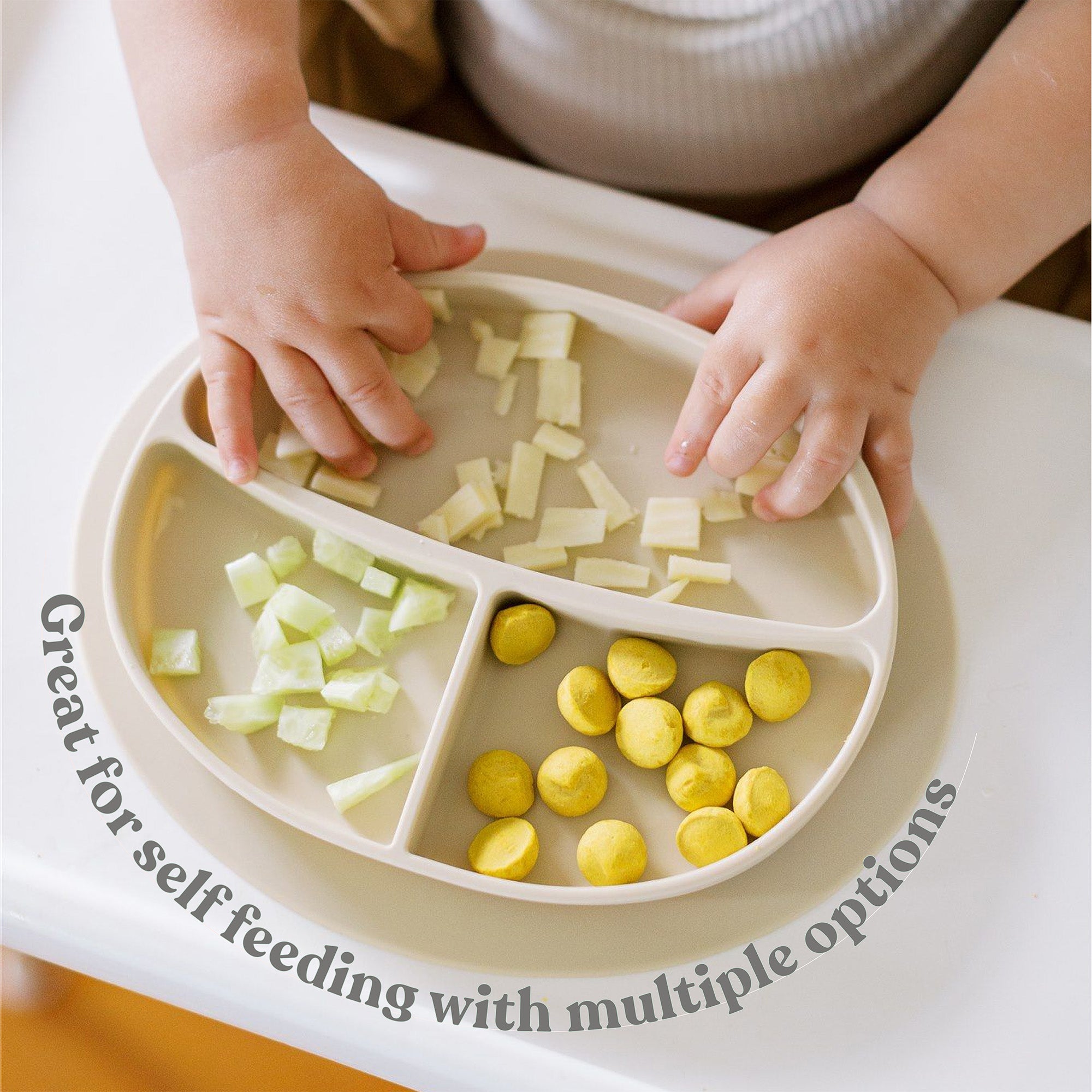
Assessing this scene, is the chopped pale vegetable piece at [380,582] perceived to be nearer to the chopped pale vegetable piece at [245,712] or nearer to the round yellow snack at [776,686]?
the chopped pale vegetable piece at [245,712]

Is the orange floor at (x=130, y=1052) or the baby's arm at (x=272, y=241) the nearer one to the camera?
the baby's arm at (x=272, y=241)

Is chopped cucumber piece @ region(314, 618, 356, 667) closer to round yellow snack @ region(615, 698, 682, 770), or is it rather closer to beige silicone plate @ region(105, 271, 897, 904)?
beige silicone plate @ region(105, 271, 897, 904)

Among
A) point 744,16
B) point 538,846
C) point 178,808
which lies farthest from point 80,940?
point 744,16

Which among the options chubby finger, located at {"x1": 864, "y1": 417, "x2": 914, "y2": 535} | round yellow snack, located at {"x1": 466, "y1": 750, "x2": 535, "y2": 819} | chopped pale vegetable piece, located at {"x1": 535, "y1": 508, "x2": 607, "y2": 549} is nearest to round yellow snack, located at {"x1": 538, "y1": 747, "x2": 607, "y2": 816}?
round yellow snack, located at {"x1": 466, "y1": 750, "x2": 535, "y2": 819}

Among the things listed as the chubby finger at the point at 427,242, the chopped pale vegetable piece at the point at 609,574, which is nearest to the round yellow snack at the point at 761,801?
the chopped pale vegetable piece at the point at 609,574

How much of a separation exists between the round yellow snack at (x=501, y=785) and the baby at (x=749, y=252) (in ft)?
0.60

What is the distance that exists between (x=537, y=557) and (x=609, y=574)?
4 centimetres

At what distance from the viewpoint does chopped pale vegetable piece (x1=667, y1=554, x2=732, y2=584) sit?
503 mm

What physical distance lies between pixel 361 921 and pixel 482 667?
0.14 metres

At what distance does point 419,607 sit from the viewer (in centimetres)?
50

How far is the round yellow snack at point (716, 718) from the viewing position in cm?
47

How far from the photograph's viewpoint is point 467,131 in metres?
0.74

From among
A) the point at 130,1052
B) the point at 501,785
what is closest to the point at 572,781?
the point at 501,785

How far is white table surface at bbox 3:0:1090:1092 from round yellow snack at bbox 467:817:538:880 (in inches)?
2.1
